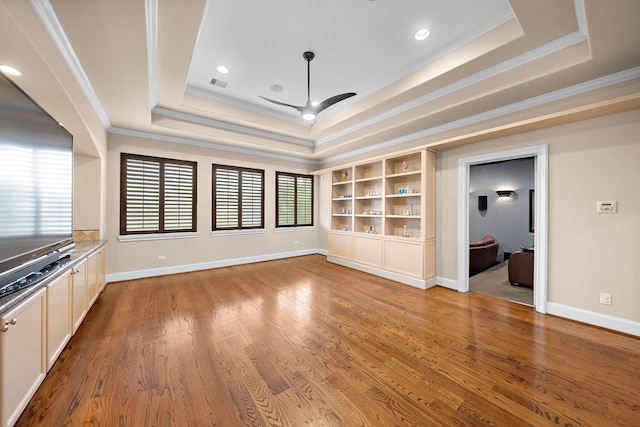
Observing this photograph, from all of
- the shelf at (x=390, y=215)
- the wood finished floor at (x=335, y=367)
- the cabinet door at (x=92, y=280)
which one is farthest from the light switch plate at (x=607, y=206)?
the cabinet door at (x=92, y=280)

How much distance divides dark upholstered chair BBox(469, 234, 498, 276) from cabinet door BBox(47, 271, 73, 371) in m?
6.20

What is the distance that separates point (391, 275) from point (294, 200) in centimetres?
341

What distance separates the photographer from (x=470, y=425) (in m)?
A: 1.54

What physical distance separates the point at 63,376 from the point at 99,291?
2099mm

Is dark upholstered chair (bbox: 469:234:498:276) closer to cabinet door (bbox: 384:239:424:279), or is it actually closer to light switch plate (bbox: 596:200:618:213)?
cabinet door (bbox: 384:239:424:279)

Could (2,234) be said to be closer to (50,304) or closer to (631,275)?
(50,304)

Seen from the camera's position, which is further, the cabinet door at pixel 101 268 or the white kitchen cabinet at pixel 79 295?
the cabinet door at pixel 101 268

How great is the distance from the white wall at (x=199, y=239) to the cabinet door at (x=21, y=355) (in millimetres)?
3036

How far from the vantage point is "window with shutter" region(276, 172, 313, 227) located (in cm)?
660

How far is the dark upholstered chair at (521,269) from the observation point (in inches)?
167

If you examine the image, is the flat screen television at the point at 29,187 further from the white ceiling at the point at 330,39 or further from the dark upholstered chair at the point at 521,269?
the dark upholstered chair at the point at 521,269

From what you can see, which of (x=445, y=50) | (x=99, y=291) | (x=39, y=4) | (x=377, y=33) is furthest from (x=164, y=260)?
(x=445, y=50)

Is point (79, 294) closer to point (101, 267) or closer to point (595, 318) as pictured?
point (101, 267)

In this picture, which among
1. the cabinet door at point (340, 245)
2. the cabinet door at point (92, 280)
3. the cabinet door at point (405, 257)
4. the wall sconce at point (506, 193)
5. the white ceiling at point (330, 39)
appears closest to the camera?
the white ceiling at point (330, 39)
